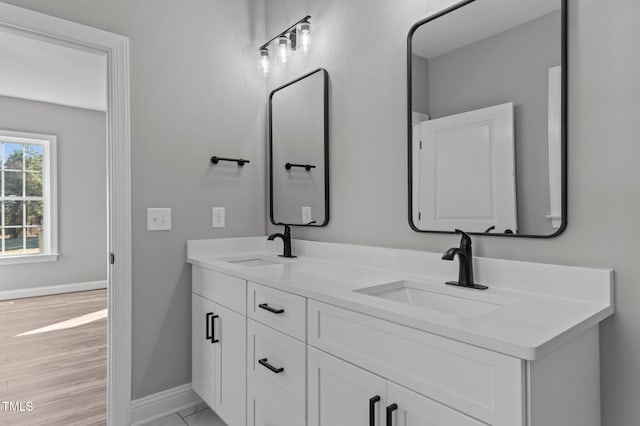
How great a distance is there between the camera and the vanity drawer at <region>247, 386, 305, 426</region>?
141cm

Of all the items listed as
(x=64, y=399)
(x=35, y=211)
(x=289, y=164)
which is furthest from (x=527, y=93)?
(x=35, y=211)

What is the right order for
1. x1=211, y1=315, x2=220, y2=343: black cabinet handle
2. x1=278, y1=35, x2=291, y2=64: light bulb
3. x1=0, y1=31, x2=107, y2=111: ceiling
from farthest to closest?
x1=0, y1=31, x2=107, y2=111: ceiling, x1=278, y1=35, x2=291, y2=64: light bulb, x1=211, y1=315, x2=220, y2=343: black cabinet handle

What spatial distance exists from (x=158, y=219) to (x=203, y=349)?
755 millimetres

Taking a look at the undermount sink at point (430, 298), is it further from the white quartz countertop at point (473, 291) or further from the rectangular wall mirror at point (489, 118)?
the rectangular wall mirror at point (489, 118)

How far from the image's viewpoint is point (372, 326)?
1087 mm

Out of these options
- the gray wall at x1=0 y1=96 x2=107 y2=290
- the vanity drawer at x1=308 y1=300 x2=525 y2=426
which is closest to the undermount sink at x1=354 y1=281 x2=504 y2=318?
the vanity drawer at x1=308 y1=300 x2=525 y2=426

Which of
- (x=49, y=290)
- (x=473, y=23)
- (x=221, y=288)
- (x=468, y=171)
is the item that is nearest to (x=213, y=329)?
(x=221, y=288)

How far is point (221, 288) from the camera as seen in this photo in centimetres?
188

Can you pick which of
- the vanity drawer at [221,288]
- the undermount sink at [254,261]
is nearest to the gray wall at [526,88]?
the vanity drawer at [221,288]

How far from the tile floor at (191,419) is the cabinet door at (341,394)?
100cm

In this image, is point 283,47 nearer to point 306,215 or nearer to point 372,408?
point 306,215

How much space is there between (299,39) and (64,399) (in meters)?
2.60

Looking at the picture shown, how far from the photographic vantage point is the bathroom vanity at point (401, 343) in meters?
0.84

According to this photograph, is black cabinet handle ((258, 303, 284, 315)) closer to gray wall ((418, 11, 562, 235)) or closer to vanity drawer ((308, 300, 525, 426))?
vanity drawer ((308, 300, 525, 426))
